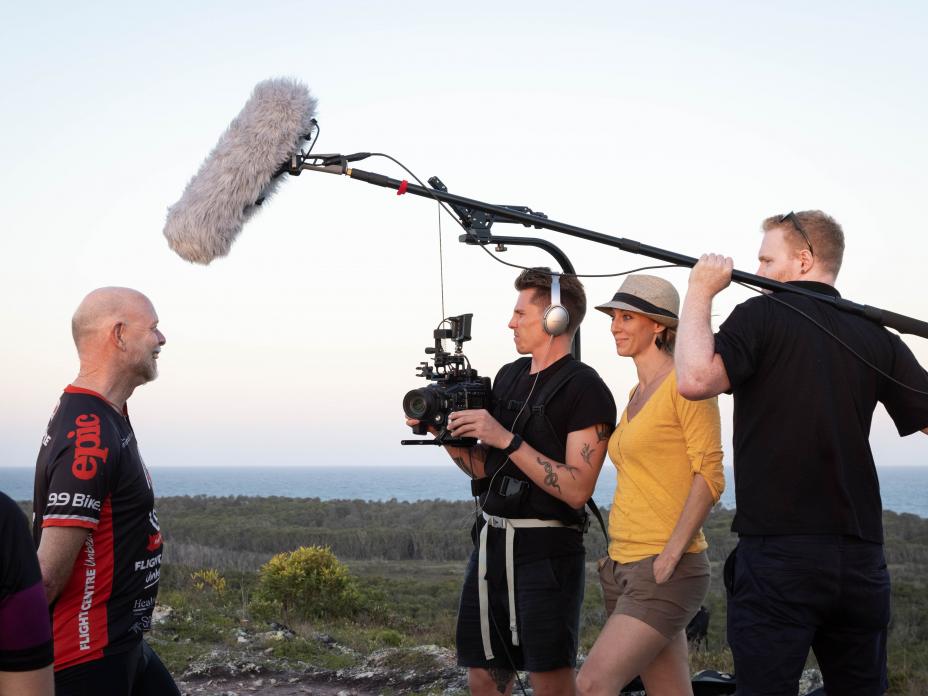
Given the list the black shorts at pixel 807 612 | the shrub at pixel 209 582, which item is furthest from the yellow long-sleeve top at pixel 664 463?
the shrub at pixel 209 582

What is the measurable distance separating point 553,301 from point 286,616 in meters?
6.90

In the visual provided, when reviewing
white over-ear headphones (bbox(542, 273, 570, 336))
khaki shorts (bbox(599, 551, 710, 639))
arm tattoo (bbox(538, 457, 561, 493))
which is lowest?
khaki shorts (bbox(599, 551, 710, 639))

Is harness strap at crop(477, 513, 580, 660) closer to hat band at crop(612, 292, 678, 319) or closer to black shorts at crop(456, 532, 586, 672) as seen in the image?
black shorts at crop(456, 532, 586, 672)

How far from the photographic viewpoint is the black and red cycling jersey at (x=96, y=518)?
9.03ft

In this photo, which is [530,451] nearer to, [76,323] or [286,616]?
[76,323]

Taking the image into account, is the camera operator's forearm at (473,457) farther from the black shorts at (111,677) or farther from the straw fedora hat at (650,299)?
the black shorts at (111,677)

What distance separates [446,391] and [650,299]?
878 millimetres

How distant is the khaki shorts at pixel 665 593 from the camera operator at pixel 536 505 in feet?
1.08

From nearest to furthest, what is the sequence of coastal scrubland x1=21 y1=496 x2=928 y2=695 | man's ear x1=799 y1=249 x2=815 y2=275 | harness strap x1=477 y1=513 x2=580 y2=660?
man's ear x1=799 y1=249 x2=815 y2=275
harness strap x1=477 y1=513 x2=580 y2=660
coastal scrubland x1=21 y1=496 x2=928 y2=695

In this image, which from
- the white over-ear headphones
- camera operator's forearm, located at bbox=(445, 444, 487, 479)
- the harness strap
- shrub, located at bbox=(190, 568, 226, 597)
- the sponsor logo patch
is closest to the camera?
the sponsor logo patch

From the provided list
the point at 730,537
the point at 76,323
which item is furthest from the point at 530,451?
the point at 730,537

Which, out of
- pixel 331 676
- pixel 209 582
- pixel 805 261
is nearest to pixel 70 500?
pixel 805 261

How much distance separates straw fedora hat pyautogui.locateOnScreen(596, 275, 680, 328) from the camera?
359 cm

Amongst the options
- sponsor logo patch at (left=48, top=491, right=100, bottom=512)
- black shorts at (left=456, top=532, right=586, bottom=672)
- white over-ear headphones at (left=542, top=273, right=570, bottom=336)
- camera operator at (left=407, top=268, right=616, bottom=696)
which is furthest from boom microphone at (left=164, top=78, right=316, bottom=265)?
black shorts at (left=456, top=532, right=586, bottom=672)
